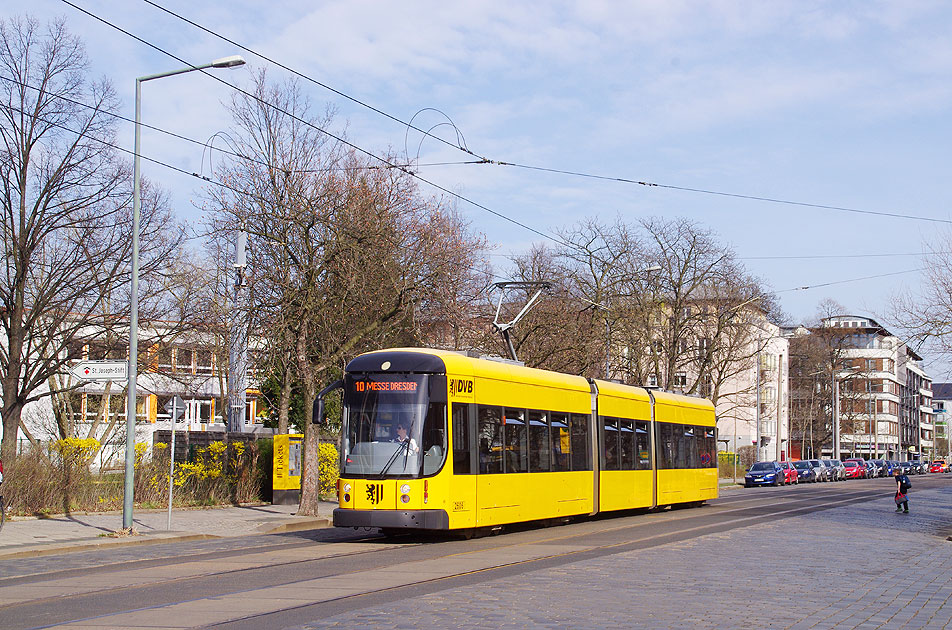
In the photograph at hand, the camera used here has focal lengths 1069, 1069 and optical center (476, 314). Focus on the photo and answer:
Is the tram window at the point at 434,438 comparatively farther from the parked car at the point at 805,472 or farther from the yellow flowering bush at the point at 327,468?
the parked car at the point at 805,472

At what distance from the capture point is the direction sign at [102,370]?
20062 millimetres

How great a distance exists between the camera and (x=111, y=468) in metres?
29.9

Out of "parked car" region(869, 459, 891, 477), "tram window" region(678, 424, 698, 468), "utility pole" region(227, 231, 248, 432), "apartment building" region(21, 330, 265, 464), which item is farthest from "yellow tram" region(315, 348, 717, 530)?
"parked car" region(869, 459, 891, 477)

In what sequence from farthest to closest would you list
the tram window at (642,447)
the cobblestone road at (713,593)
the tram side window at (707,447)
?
the tram side window at (707,447), the tram window at (642,447), the cobblestone road at (713,593)

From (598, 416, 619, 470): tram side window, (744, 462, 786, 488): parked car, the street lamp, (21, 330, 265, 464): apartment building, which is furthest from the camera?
(744, 462, 786, 488): parked car

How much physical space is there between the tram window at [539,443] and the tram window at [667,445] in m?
7.41

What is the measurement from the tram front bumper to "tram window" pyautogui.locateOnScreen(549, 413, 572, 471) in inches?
184

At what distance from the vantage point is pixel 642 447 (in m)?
27.0

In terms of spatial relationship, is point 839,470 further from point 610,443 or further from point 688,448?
point 610,443

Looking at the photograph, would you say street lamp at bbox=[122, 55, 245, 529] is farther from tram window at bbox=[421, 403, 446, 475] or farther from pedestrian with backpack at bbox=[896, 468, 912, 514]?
pedestrian with backpack at bbox=[896, 468, 912, 514]

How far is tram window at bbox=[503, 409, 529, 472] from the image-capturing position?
19.9m

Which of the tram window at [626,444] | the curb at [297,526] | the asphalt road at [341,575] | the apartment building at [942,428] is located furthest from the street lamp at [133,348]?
the apartment building at [942,428]

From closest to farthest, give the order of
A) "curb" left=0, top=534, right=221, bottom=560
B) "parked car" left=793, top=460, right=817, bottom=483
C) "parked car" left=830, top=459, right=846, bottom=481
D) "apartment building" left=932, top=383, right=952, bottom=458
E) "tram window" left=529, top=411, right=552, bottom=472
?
"curb" left=0, top=534, right=221, bottom=560, "tram window" left=529, top=411, right=552, bottom=472, "parked car" left=793, top=460, right=817, bottom=483, "parked car" left=830, top=459, right=846, bottom=481, "apartment building" left=932, top=383, right=952, bottom=458

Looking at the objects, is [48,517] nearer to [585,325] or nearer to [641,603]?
[641,603]
